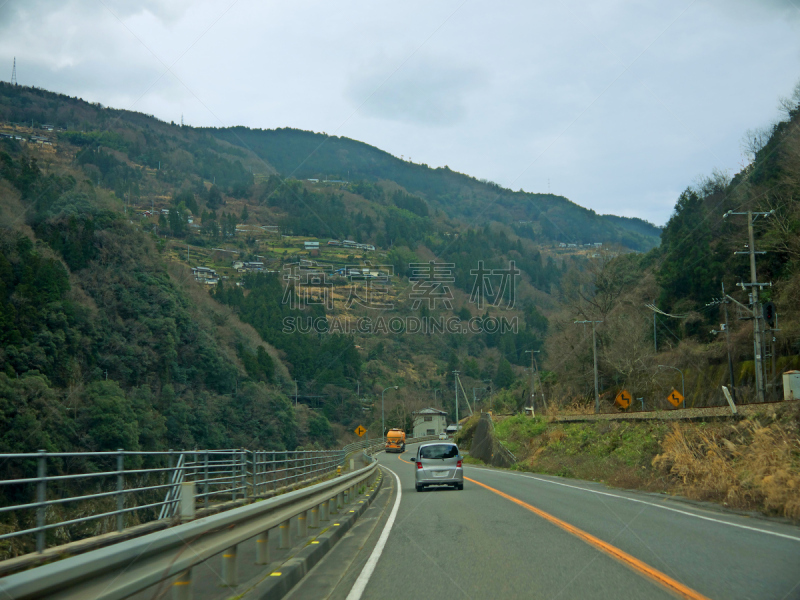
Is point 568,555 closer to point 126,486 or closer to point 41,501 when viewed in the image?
point 41,501

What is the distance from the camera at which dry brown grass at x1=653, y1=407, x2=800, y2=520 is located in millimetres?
12095

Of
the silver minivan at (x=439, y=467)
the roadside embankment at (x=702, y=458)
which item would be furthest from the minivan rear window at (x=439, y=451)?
the roadside embankment at (x=702, y=458)

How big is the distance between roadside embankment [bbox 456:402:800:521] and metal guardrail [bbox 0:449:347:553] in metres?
10.1

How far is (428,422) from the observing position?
126 meters

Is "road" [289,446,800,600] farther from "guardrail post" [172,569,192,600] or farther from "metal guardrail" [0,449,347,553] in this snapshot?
"metal guardrail" [0,449,347,553]

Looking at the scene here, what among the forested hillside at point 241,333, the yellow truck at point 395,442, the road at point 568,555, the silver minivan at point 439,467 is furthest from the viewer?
the yellow truck at point 395,442

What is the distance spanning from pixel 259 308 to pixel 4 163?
55036mm

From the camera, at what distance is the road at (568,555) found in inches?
254

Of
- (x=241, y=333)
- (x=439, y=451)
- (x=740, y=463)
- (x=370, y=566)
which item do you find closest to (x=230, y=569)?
(x=370, y=566)

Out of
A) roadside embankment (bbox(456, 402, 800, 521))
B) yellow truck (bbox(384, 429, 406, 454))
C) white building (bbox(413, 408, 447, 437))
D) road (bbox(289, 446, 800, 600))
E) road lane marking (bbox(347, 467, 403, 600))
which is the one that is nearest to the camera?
road (bbox(289, 446, 800, 600))

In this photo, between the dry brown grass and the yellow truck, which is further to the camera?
the yellow truck

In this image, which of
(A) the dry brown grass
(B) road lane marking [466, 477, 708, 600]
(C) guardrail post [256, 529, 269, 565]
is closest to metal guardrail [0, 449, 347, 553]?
(C) guardrail post [256, 529, 269, 565]

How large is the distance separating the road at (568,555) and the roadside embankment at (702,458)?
2.82 feet

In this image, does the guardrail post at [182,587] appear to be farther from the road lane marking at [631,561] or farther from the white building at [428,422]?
the white building at [428,422]
